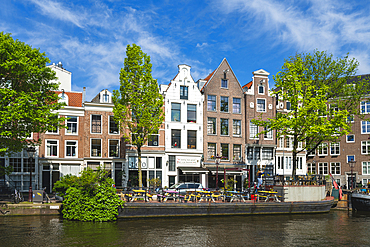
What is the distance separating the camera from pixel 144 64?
33719mm

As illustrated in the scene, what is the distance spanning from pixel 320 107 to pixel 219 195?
1462 centimetres

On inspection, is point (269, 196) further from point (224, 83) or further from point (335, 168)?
point (335, 168)

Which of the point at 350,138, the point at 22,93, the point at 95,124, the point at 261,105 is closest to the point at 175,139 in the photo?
the point at 95,124

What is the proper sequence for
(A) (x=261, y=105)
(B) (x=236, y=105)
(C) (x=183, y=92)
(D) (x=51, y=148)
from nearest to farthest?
(D) (x=51, y=148) → (C) (x=183, y=92) → (B) (x=236, y=105) → (A) (x=261, y=105)

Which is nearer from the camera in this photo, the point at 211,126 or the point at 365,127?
the point at 211,126

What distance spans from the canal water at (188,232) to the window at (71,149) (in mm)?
14375

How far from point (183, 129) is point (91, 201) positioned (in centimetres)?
Answer: 2031

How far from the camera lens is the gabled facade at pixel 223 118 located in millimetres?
43344

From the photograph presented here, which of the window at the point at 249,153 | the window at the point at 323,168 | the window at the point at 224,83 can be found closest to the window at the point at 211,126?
the window at the point at 224,83

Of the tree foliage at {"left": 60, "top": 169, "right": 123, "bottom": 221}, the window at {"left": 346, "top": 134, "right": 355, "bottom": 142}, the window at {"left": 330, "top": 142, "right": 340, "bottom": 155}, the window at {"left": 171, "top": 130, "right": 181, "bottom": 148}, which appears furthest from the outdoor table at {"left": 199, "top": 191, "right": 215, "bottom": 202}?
the window at {"left": 346, "top": 134, "right": 355, "bottom": 142}

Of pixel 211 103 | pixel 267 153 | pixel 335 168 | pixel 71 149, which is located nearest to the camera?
pixel 71 149

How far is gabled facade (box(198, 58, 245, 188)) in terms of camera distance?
4334cm

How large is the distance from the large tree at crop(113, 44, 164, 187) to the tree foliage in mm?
9957

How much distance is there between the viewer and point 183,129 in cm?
4197
